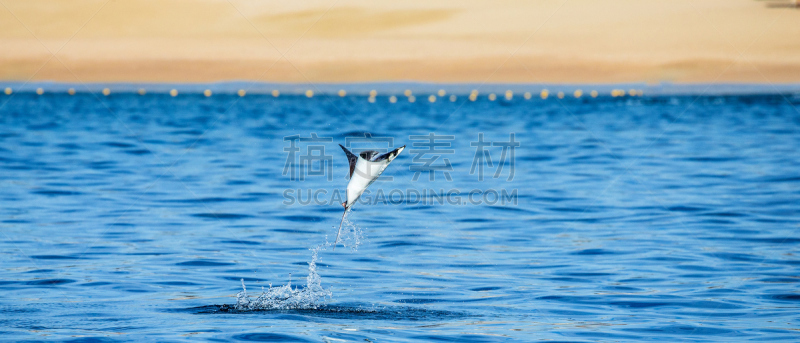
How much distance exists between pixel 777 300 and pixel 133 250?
10.3 meters

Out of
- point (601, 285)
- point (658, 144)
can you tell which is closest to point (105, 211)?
point (601, 285)

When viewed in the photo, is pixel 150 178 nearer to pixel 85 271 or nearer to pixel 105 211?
pixel 105 211

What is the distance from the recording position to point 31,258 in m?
13.2

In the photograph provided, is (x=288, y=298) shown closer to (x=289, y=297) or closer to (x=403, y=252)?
(x=289, y=297)

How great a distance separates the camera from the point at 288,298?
35.9ft

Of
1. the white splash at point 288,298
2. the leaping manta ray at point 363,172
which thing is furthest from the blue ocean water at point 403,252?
the leaping manta ray at point 363,172

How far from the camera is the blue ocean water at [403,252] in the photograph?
9555mm

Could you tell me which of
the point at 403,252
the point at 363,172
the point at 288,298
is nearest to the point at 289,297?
the point at 288,298

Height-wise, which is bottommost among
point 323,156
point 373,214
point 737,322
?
point 737,322

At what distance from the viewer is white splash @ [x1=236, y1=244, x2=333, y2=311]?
10454 mm

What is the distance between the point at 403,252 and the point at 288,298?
13.1 ft

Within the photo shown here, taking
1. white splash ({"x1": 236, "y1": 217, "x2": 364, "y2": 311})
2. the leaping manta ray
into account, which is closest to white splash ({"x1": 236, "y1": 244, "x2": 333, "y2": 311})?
white splash ({"x1": 236, "y1": 217, "x2": 364, "y2": 311})

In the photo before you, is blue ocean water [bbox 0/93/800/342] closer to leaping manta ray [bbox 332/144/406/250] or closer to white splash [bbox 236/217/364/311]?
white splash [bbox 236/217/364/311]

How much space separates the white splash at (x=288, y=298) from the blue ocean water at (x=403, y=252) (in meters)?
0.05
